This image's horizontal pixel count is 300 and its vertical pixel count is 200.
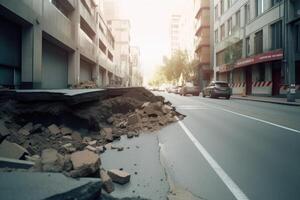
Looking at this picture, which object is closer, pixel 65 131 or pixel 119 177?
pixel 119 177

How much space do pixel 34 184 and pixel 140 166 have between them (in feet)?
7.64

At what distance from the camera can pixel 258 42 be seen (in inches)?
1481

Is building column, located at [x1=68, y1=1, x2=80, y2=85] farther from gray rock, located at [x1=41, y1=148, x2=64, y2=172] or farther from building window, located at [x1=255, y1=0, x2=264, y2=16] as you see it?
gray rock, located at [x1=41, y1=148, x2=64, y2=172]

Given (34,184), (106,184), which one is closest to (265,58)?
(106,184)

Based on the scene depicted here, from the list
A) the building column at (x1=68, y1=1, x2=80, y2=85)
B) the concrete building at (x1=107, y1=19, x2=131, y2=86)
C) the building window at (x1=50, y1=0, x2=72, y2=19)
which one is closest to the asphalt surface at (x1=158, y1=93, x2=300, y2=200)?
the building window at (x1=50, y1=0, x2=72, y2=19)

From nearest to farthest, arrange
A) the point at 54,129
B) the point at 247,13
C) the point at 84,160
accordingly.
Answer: the point at 84,160, the point at 54,129, the point at 247,13

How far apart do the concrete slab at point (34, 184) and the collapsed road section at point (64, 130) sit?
225 mm

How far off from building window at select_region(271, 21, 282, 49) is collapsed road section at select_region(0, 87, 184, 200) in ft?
77.0

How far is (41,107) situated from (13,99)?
0.62m

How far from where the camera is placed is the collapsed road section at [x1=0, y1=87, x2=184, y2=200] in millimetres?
4387

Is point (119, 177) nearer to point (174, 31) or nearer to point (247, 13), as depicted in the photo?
point (247, 13)

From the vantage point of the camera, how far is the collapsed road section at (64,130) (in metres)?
4.39

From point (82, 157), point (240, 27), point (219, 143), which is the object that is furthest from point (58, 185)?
point (240, 27)

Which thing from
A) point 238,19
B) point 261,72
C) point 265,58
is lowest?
point 261,72
